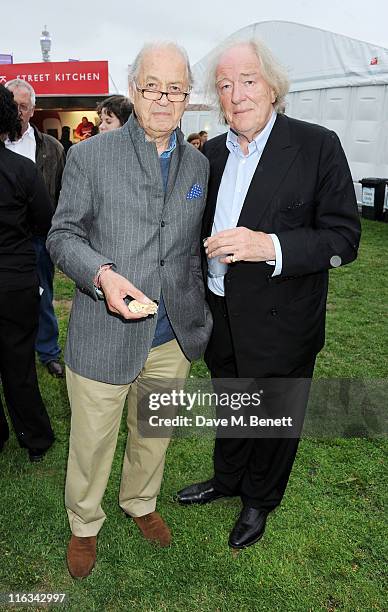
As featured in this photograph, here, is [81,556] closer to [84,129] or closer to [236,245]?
[236,245]

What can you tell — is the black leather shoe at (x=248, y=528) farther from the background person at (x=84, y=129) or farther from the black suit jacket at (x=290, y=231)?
the background person at (x=84, y=129)

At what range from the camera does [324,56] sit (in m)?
13.6

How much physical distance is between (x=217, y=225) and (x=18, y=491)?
1.83 meters

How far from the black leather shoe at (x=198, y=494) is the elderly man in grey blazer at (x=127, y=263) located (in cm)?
59

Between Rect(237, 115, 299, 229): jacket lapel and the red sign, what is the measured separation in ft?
41.9

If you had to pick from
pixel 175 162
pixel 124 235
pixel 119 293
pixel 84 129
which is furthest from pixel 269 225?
pixel 84 129

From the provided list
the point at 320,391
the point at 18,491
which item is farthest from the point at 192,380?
the point at 18,491

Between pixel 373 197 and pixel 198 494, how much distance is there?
420 inches

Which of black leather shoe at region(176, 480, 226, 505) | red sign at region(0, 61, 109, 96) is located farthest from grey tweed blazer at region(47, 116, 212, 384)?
red sign at region(0, 61, 109, 96)

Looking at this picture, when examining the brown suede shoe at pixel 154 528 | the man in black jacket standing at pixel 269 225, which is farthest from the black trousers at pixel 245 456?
the brown suede shoe at pixel 154 528

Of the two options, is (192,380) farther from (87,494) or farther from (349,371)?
(87,494)

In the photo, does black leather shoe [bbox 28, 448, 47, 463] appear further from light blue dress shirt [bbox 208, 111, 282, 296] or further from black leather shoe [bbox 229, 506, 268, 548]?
light blue dress shirt [bbox 208, 111, 282, 296]

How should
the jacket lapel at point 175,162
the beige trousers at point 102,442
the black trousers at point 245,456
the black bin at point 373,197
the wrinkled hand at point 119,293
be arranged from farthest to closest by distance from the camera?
the black bin at point 373,197
the black trousers at point 245,456
the beige trousers at point 102,442
the jacket lapel at point 175,162
the wrinkled hand at point 119,293

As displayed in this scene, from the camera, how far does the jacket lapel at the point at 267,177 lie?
197cm
